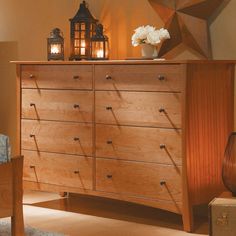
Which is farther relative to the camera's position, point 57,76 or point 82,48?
point 82,48

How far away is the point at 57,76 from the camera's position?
452 centimetres

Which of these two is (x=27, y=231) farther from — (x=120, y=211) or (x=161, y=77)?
(x=161, y=77)

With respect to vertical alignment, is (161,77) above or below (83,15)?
below

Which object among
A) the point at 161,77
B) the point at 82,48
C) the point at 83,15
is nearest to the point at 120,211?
the point at 161,77

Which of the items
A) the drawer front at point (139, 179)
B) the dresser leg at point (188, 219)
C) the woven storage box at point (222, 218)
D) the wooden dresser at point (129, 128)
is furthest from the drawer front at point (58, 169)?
the woven storage box at point (222, 218)

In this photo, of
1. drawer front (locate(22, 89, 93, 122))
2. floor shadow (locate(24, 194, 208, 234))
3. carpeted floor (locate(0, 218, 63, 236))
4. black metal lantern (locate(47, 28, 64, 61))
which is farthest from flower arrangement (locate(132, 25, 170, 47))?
carpeted floor (locate(0, 218, 63, 236))

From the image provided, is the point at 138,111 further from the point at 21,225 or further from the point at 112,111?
the point at 21,225

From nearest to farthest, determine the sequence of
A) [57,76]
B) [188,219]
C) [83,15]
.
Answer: [188,219], [57,76], [83,15]

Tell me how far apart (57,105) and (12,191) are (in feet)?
4.12

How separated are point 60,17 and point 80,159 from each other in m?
1.34

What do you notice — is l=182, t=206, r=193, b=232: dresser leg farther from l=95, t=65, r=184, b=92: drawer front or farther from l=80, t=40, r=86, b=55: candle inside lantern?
l=80, t=40, r=86, b=55: candle inside lantern

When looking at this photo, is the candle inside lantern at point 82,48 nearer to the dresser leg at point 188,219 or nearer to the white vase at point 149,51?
the white vase at point 149,51

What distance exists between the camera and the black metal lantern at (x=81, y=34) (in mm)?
4824

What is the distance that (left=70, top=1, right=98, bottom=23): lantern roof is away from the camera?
4812 millimetres
